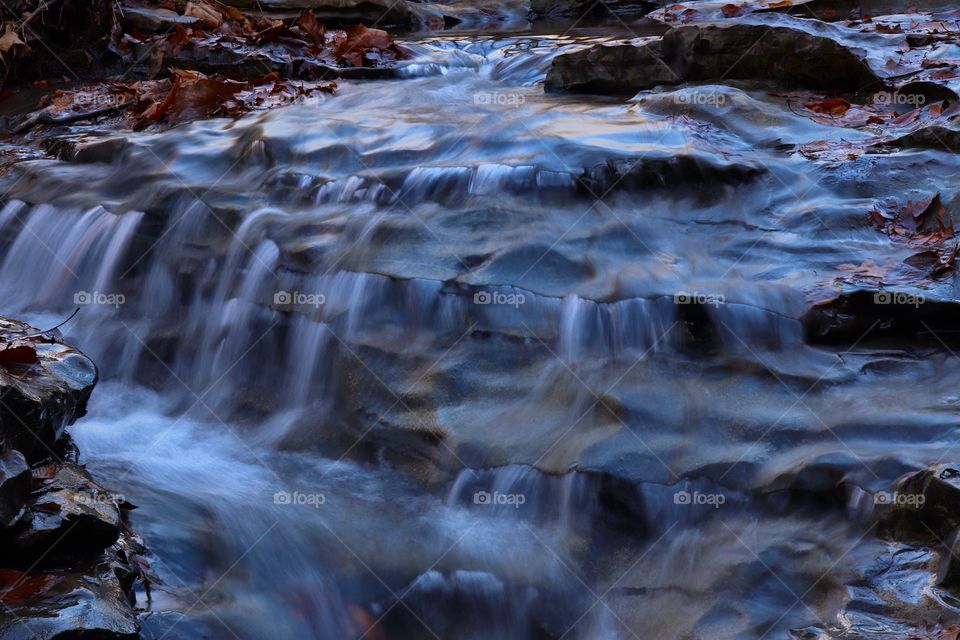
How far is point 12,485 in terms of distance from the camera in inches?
115

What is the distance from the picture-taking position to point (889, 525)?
10.3 ft

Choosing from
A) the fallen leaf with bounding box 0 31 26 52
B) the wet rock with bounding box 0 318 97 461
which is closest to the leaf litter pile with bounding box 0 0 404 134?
the fallen leaf with bounding box 0 31 26 52

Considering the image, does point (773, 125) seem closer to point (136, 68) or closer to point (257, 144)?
point (257, 144)

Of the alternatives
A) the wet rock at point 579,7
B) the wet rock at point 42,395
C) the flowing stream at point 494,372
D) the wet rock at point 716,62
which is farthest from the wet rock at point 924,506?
the wet rock at point 579,7

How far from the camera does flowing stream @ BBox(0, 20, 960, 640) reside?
3396 mm

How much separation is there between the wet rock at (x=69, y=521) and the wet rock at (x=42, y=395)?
0.19 meters

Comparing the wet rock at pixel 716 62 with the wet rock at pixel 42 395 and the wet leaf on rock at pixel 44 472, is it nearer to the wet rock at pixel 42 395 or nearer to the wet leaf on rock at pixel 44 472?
the wet rock at pixel 42 395

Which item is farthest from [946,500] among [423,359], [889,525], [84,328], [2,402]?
[84,328]

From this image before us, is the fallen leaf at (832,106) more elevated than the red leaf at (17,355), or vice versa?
the red leaf at (17,355)

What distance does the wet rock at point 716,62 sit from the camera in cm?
691

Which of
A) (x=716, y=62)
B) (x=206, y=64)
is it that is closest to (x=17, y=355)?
(x=716, y=62)

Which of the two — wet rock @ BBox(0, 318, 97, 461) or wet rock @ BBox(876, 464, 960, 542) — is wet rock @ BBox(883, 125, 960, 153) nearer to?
wet rock @ BBox(876, 464, 960, 542)

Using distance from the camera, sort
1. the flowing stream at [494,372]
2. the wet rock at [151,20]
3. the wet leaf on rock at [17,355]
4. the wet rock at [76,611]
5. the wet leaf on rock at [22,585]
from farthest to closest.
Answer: the wet rock at [151,20] → the wet leaf on rock at [17,355] → the flowing stream at [494,372] → the wet leaf on rock at [22,585] → the wet rock at [76,611]

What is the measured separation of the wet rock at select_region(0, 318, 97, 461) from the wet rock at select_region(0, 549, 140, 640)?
0.55 meters
